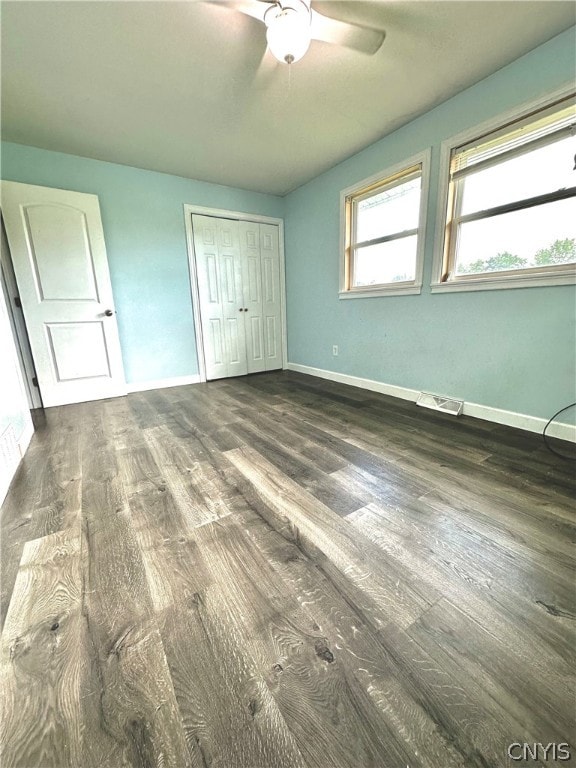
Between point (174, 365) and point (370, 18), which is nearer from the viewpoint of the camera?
point (370, 18)

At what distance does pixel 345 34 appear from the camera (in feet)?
4.75

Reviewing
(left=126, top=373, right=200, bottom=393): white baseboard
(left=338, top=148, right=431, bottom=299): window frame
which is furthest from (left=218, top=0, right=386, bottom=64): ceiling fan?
(left=126, top=373, right=200, bottom=393): white baseboard

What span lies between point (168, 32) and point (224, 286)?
2352 mm

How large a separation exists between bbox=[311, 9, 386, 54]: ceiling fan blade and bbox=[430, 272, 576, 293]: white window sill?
1559 millimetres

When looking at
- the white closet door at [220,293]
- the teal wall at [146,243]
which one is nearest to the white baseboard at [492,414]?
the white closet door at [220,293]

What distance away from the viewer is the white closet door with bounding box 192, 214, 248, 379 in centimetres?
366

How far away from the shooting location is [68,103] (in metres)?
2.13

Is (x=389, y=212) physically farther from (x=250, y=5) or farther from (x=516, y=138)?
(x=250, y=5)

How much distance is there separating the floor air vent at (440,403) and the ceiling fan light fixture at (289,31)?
2474mm

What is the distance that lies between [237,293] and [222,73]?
7.35ft

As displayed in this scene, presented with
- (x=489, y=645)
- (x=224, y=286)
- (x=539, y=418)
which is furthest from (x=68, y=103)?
(x=539, y=418)

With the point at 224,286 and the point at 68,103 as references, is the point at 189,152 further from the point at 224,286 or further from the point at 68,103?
the point at 224,286

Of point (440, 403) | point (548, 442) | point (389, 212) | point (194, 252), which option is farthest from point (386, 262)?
point (194, 252)

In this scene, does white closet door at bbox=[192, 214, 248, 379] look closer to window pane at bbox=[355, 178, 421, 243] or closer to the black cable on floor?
window pane at bbox=[355, 178, 421, 243]
